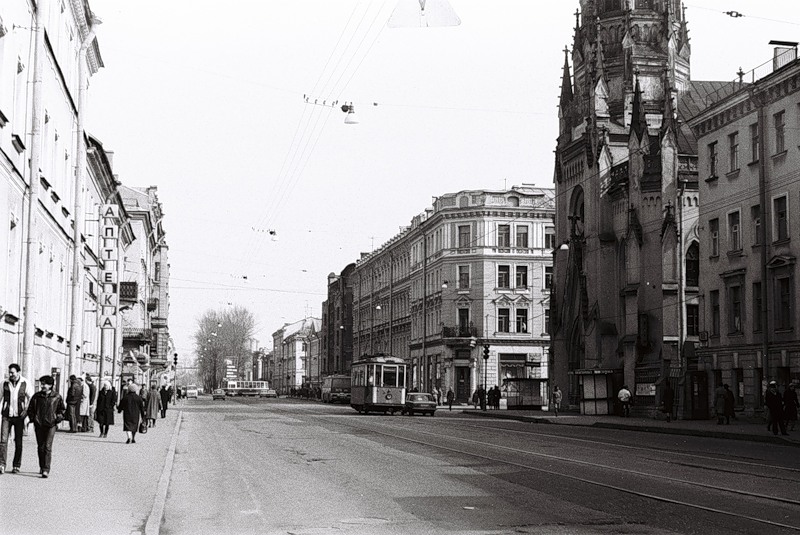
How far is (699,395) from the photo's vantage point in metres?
45.8

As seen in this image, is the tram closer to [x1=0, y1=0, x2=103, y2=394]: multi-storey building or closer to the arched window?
the arched window

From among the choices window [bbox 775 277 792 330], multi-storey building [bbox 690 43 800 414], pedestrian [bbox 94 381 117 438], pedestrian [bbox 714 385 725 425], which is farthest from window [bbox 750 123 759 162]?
pedestrian [bbox 94 381 117 438]

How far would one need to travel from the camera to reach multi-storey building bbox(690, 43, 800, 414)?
39250 mm

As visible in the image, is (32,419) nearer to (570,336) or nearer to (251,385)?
(570,336)

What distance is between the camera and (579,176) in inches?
2707

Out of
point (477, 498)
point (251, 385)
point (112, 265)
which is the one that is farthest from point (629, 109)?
point (251, 385)

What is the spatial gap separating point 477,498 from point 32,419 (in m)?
6.74

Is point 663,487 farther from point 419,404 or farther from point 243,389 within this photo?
point 243,389

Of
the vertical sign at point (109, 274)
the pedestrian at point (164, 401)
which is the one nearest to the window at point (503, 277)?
the pedestrian at point (164, 401)

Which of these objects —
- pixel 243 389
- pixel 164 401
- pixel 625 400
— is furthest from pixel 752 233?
pixel 243 389

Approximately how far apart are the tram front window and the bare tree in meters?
96.2

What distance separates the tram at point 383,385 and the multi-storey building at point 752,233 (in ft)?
59.1

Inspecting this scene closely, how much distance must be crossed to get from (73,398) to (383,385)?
31.9m

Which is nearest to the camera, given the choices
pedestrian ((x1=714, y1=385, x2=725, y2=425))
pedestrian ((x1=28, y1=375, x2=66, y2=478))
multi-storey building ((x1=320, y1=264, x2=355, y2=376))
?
pedestrian ((x1=28, y1=375, x2=66, y2=478))
